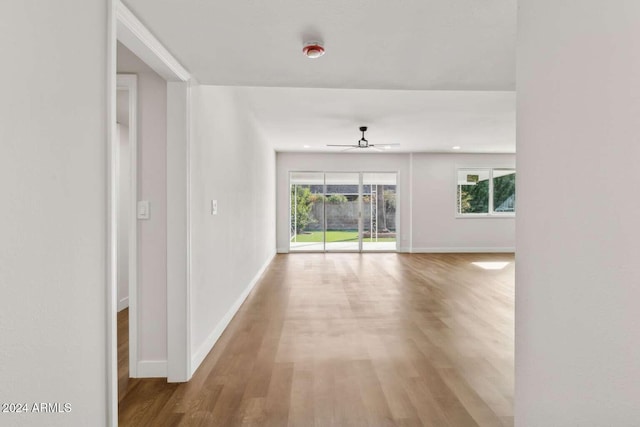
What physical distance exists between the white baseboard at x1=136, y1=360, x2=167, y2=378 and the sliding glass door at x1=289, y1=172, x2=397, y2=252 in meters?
6.14

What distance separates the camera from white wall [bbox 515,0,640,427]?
31.5 inches

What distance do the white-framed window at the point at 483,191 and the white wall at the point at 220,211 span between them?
5.98 meters

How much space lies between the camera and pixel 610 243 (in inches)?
33.2

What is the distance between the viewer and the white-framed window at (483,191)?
28.3 ft

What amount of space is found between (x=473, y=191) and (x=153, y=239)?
827 centimetres

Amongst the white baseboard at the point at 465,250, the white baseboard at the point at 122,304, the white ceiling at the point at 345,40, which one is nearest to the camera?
the white ceiling at the point at 345,40

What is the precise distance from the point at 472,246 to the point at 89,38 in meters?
8.93

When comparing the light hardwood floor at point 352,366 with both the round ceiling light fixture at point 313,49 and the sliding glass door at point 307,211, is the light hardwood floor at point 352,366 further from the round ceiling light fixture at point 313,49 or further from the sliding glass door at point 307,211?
the sliding glass door at point 307,211

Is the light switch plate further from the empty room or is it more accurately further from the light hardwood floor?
the light hardwood floor

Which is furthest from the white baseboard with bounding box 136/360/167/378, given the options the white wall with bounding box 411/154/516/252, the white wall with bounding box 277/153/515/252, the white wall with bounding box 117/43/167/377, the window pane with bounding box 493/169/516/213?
the window pane with bounding box 493/169/516/213

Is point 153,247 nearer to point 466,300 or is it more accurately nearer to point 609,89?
point 609,89

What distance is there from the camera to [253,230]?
5.03 m

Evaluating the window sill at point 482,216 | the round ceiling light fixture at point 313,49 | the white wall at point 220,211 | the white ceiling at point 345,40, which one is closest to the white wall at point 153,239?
the white wall at point 220,211

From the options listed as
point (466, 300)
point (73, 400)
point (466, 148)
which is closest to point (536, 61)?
point (73, 400)
